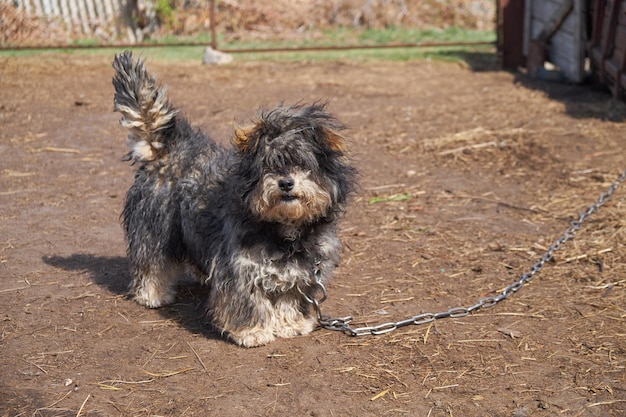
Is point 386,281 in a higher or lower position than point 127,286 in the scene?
lower

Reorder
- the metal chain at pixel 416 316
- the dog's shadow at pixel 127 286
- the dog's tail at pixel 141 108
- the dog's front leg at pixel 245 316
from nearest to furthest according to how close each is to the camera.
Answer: the dog's front leg at pixel 245 316 < the metal chain at pixel 416 316 < the dog's tail at pixel 141 108 < the dog's shadow at pixel 127 286

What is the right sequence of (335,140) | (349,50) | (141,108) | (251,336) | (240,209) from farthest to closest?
1. (349,50)
2. (141,108)
3. (251,336)
4. (240,209)
5. (335,140)

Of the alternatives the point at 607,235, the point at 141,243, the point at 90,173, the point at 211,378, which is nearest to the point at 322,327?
the point at 211,378

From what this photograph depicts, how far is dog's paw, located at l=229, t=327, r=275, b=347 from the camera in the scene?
5020mm

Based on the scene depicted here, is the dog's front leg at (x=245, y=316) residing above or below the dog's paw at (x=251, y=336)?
above

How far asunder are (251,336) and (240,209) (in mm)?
814

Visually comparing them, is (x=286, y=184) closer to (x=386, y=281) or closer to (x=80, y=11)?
(x=386, y=281)

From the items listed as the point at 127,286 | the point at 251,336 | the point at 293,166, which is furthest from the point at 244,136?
the point at 127,286

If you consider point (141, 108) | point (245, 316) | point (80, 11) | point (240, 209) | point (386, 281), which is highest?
point (141, 108)

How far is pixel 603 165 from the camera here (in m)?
8.62

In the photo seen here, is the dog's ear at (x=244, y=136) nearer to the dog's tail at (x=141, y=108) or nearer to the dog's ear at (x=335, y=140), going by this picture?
the dog's ear at (x=335, y=140)

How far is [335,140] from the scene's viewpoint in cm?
475

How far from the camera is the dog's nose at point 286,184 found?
4.54 m

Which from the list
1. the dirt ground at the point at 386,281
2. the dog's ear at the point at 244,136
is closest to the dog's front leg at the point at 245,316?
the dirt ground at the point at 386,281
